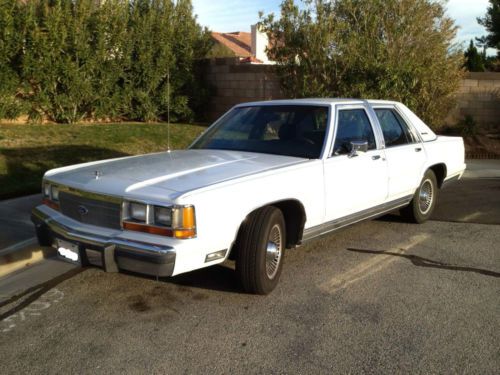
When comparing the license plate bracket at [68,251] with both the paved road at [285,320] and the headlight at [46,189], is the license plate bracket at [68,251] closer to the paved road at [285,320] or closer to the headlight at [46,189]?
the paved road at [285,320]

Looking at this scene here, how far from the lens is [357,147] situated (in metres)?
5.04

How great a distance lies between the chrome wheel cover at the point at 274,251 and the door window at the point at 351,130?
1.10 meters

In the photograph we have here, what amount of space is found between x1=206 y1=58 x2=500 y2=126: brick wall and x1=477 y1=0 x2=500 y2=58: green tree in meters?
9.36

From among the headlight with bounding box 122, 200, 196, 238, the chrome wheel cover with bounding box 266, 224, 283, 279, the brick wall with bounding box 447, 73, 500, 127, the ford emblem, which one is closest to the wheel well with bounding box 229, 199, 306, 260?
the chrome wheel cover with bounding box 266, 224, 283, 279

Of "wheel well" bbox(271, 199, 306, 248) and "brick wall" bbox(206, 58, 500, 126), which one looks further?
"brick wall" bbox(206, 58, 500, 126)

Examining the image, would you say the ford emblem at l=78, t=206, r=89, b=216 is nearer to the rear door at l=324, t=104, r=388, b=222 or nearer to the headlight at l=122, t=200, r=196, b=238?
the headlight at l=122, t=200, r=196, b=238

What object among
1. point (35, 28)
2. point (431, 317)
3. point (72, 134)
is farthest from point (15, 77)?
point (431, 317)

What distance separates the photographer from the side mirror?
5.00m

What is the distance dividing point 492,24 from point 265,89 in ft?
41.4

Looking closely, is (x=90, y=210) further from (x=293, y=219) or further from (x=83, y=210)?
(x=293, y=219)

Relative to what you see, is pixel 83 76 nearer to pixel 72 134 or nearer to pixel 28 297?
pixel 72 134

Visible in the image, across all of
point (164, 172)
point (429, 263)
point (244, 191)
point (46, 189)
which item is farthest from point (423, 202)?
point (46, 189)

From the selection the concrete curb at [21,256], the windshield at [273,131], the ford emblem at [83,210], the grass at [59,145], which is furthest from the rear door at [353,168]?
the grass at [59,145]

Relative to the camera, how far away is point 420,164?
6.41 metres
